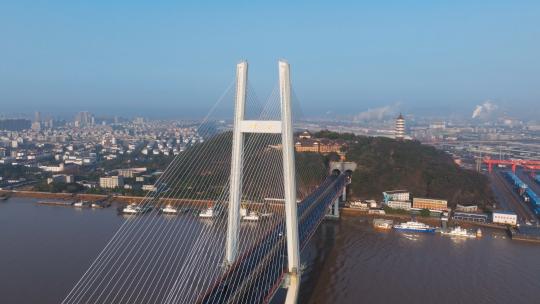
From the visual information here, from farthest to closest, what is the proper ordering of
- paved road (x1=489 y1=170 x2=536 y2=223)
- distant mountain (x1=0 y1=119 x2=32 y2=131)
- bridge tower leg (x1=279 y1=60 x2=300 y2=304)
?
distant mountain (x1=0 y1=119 x2=32 y2=131)
paved road (x1=489 y1=170 x2=536 y2=223)
bridge tower leg (x1=279 y1=60 x2=300 y2=304)

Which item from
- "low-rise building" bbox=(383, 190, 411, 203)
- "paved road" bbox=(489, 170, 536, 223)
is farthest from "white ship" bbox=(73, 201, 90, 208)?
"paved road" bbox=(489, 170, 536, 223)

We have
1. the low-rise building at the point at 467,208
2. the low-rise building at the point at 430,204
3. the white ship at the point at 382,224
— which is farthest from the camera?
the low-rise building at the point at 430,204

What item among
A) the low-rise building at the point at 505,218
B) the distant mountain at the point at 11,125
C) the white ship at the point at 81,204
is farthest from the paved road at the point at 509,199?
the distant mountain at the point at 11,125

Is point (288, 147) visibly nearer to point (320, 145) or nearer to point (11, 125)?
point (320, 145)

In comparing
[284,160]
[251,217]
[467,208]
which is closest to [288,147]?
[284,160]

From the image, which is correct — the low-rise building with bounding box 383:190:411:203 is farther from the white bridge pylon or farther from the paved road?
the white bridge pylon

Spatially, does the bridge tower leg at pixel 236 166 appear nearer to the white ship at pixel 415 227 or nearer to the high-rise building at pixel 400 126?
the white ship at pixel 415 227
